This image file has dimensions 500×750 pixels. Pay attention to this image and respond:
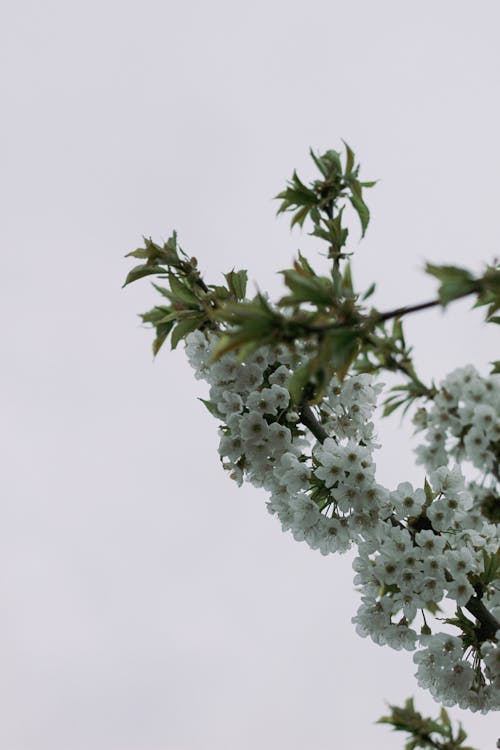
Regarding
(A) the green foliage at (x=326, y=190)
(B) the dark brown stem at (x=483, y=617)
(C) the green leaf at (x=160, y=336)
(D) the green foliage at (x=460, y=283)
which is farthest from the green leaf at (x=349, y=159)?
(B) the dark brown stem at (x=483, y=617)

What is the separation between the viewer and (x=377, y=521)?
4.17 meters

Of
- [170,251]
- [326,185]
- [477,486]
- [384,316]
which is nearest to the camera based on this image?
[384,316]

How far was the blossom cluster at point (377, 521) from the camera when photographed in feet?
13.3

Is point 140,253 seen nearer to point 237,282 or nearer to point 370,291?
point 237,282

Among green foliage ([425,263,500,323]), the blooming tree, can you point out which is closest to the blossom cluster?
the blooming tree

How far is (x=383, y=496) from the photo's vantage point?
4129mm

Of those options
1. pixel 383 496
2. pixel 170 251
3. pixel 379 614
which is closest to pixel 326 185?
pixel 170 251

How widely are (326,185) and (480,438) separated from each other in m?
1.63

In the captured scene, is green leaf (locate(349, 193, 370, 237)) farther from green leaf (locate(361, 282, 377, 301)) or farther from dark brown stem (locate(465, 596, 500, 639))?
dark brown stem (locate(465, 596, 500, 639))

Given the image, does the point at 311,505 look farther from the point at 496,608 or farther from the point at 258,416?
the point at 496,608

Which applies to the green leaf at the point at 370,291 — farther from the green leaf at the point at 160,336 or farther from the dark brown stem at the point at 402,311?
the green leaf at the point at 160,336

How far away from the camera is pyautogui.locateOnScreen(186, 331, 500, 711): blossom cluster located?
13.3 feet

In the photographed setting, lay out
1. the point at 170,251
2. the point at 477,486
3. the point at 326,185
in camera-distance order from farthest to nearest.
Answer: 1. the point at 170,251
2. the point at 326,185
3. the point at 477,486

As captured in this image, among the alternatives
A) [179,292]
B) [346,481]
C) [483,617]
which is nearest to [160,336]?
[179,292]
